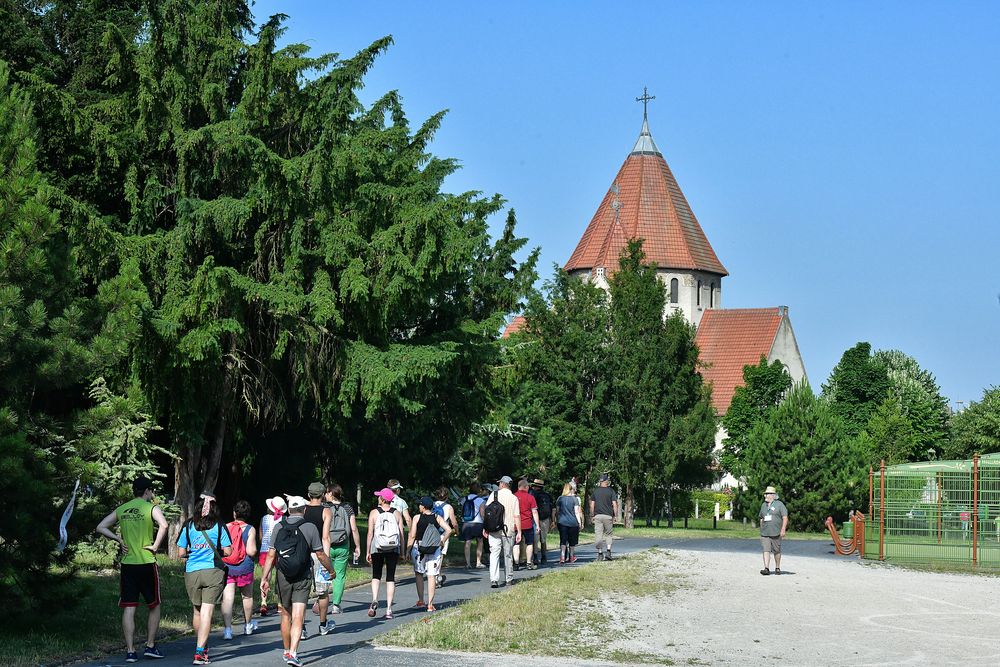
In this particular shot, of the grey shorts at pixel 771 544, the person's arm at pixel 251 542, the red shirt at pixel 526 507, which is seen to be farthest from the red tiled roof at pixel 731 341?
the person's arm at pixel 251 542

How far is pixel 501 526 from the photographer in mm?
21031

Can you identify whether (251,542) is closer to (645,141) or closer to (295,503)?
(295,503)

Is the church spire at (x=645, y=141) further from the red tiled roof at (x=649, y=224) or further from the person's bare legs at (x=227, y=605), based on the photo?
the person's bare legs at (x=227, y=605)

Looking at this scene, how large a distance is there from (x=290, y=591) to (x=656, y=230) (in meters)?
87.7

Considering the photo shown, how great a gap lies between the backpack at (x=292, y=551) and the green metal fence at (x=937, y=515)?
21655 millimetres

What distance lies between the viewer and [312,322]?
2439cm

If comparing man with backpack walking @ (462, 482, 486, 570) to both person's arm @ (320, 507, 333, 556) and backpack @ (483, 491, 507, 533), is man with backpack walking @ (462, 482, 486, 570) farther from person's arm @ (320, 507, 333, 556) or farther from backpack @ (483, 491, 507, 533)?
person's arm @ (320, 507, 333, 556)

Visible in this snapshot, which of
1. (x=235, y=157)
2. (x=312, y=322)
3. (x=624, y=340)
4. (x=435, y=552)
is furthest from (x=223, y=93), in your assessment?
(x=624, y=340)

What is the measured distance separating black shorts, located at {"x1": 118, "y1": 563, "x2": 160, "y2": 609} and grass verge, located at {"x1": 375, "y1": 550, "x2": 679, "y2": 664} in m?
2.56

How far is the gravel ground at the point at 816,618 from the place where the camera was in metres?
15.0

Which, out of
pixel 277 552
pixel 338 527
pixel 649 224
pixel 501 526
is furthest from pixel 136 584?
pixel 649 224

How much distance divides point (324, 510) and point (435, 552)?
239 cm

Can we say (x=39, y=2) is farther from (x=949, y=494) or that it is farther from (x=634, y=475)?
(x=634, y=475)

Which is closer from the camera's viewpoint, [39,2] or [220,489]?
[39,2]
